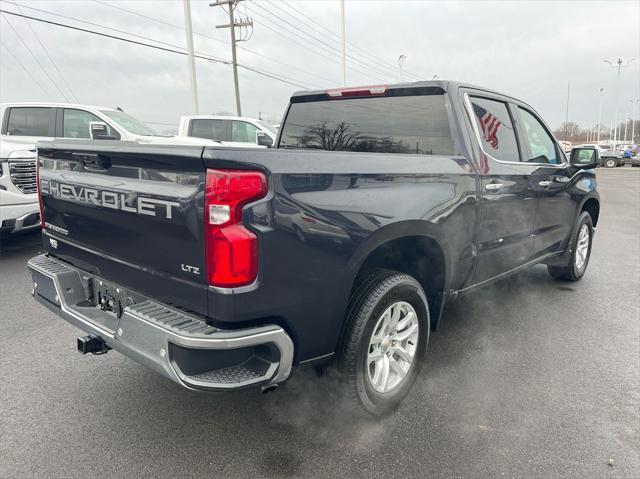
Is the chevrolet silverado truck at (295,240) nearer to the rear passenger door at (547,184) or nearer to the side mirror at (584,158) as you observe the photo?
the rear passenger door at (547,184)

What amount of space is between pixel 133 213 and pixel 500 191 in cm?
251

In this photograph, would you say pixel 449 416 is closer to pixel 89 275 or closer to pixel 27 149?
pixel 89 275

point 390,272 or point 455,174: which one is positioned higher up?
point 455,174

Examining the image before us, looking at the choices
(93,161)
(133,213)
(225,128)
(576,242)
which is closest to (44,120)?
(225,128)

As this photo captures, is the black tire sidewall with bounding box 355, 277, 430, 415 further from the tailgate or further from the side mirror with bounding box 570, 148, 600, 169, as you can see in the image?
the side mirror with bounding box 570, 148, 600, 169

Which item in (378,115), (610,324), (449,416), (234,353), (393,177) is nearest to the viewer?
(234,353)

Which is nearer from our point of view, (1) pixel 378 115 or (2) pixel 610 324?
(1) pixel 378 115

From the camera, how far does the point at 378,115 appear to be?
358 centimetres

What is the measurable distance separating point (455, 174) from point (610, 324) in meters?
2.34

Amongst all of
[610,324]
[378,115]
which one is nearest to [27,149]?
[378,115]

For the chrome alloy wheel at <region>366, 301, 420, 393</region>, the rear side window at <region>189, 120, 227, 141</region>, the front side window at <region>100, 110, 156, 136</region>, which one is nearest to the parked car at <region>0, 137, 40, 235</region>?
the front side window at <region>100, 110, 156, 136</region>

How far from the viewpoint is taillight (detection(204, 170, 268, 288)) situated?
1.93 m

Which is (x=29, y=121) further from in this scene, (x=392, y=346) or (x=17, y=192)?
(x=392, y=346)

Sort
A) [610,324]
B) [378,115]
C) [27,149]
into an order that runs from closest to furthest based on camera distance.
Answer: [378,115] → [610,324] → [27,149]
